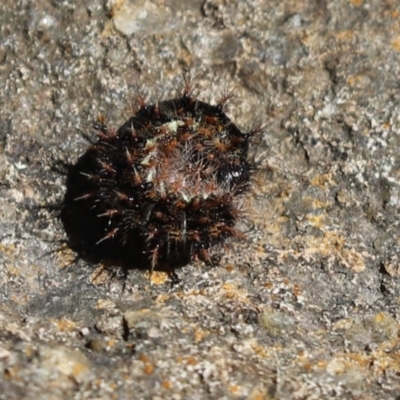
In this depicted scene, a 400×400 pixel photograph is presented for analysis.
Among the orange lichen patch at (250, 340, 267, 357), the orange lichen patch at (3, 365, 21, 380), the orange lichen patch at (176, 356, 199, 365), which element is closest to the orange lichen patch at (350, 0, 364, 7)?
the orange lichen patch at (250, 340, 267, 357)

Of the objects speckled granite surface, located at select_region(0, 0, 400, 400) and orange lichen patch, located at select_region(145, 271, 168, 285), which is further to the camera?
orange lichen patch, located at select_region(145, 271, 168, 285)

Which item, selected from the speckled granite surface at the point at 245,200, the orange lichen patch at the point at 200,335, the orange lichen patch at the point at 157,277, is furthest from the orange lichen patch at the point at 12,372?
the orange lichen patch at the point at 157,277

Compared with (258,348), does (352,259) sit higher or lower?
higher

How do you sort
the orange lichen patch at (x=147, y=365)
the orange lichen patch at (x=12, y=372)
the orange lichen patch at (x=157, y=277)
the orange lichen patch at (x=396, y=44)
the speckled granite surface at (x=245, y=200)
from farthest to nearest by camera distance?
the orange lichen patch at (x=396, y=44) < the orange lichen patch at (x=157, y=277) < the speckled granite surface at (x=245, y=200) < the orange lichen patch at (x=147, y=365) < the orange lichen patch at (x=12, y=372)

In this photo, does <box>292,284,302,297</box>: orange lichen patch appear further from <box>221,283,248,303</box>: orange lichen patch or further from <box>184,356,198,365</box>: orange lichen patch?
<box>184,356,198,365</box>: orange lichen patch

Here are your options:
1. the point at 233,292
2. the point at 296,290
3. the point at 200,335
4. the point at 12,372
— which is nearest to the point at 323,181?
the point at 296,290

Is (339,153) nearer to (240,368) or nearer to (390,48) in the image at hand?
(390,48)

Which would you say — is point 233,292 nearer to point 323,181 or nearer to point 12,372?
point 323,181

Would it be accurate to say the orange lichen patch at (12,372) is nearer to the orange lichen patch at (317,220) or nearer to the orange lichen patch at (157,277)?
the orange lichen patch at (157,277)
